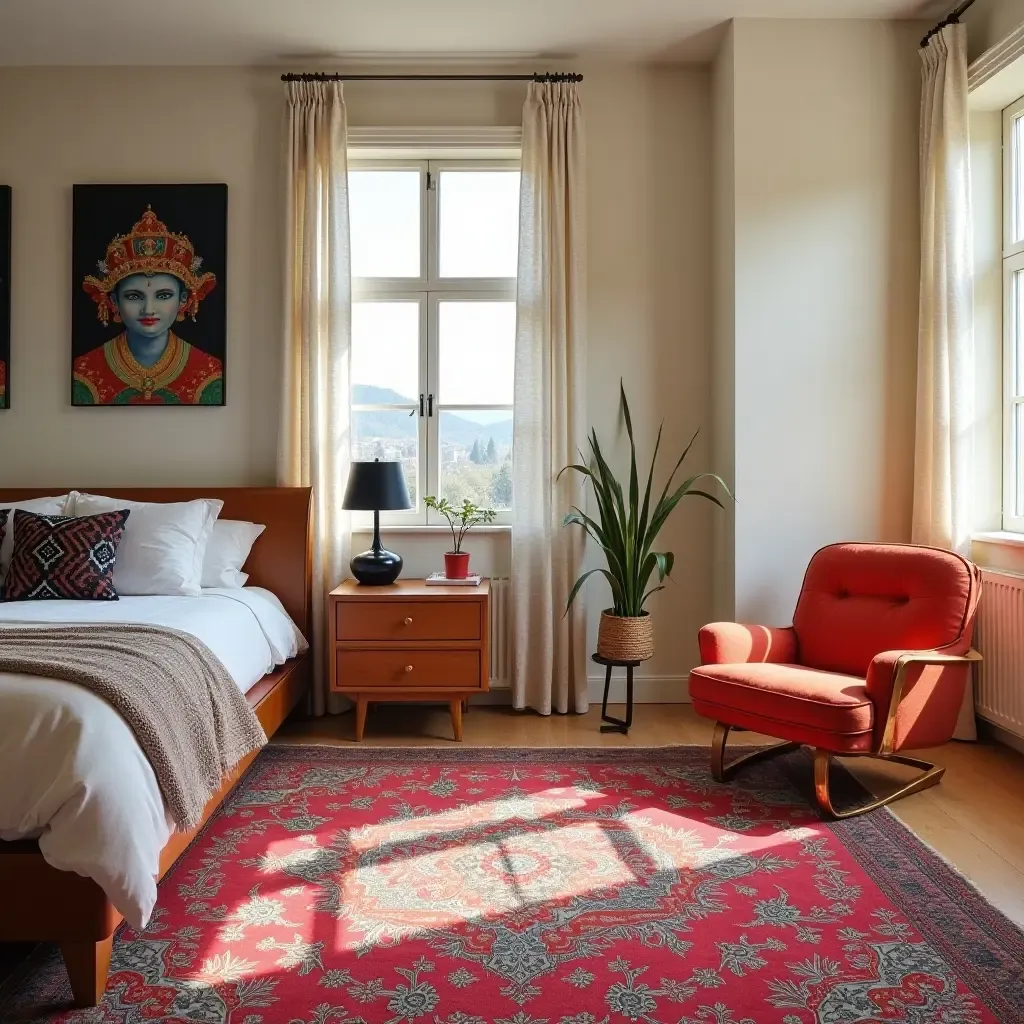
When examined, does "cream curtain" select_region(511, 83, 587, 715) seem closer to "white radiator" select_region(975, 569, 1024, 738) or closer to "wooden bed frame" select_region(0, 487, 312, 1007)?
"wooden bed frame" select_region(0, 487, 312, 1007)

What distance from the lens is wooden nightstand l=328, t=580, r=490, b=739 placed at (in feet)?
11.0

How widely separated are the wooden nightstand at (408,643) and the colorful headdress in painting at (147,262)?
1.62 metres

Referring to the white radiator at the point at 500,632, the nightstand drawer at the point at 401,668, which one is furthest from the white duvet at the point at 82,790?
the white radiator at the point at 500,632

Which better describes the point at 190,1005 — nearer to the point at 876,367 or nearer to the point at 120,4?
the point at 876,367

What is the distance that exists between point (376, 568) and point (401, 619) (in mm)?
287

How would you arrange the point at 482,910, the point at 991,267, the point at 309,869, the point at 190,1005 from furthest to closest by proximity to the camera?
the point at 991,267 → the point at 309,869 → the point at 482,910 → the point at 190,1005

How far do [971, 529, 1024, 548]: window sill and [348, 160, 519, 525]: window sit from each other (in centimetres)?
199

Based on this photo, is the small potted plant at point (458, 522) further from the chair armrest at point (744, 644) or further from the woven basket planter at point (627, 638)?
the chair armrest at point (744, 644)

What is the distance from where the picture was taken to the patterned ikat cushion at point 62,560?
2.99m

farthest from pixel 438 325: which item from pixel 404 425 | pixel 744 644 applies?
pixel 744 644

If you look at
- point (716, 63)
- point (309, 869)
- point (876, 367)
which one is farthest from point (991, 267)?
point (309, 869)

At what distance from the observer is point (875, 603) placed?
120 inches

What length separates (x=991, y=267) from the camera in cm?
347

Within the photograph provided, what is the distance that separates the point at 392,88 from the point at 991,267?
8.94ft
